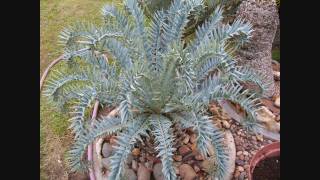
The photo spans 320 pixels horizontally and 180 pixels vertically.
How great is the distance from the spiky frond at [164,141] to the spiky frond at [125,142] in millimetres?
82

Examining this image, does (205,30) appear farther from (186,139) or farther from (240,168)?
(240,168)

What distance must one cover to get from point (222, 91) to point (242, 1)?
1.56 meters

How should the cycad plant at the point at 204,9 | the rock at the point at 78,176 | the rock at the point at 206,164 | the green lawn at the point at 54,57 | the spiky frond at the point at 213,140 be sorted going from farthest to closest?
the cycad plant at the point at 204,9
the green lawn at the point at 54,57
the rock at the point at 78,176
the rock at the point at 206,164
the spiky frond at the point at 213,140

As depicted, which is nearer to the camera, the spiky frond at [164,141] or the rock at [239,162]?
the spiky frond at [164,141]

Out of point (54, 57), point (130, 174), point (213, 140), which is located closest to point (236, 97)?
point (213, 140)

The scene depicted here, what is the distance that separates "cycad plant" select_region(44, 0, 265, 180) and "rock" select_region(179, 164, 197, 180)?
1.35 ft

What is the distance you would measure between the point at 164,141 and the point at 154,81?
1.60ft

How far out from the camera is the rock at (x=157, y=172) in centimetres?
314

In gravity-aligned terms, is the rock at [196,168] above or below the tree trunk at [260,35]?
below

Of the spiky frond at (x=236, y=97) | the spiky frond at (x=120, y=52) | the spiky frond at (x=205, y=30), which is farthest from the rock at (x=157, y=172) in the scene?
the spiky frond at (x=205, y=30)

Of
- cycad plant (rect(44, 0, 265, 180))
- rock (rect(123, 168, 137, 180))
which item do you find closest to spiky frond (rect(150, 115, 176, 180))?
cycad plant (rect(44, 0, 265, 180))

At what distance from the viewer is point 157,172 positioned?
3.16 m

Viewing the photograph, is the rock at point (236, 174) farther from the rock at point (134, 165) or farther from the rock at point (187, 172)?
the rock at point (134, 165)

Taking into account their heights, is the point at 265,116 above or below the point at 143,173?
above
